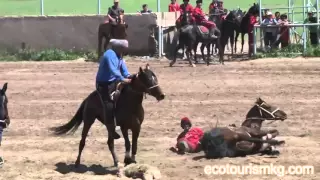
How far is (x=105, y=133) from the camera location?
1387 cm

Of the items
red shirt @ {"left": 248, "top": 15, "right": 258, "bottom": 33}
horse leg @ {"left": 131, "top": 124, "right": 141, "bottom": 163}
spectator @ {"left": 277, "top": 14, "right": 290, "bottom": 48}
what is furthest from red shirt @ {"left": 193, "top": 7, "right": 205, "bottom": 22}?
horse leg @ {"left": 131, "top": 124, "right": 141, "bottom": 163}

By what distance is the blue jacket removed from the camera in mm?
10570

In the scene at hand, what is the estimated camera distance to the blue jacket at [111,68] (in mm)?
10570

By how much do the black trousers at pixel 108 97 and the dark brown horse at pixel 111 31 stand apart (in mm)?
14362

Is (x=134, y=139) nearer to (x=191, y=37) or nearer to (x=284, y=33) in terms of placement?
(x=191, y=37)

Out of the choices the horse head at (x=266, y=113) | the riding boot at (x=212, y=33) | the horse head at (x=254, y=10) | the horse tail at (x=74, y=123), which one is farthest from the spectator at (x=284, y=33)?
the horse tail at (x=74, y=123)

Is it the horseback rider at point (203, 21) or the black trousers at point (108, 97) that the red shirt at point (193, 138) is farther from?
the horseback rider at point (203, 21)

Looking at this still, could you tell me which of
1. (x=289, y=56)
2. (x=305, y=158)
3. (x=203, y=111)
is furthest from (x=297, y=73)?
(x=305, y=158)

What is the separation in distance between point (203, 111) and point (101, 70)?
543 cm

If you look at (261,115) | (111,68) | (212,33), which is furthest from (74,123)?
(212,33)

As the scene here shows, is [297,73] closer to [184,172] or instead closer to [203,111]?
[203,111]

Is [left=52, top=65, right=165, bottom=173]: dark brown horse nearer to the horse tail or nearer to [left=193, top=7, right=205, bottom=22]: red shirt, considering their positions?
the horse tail

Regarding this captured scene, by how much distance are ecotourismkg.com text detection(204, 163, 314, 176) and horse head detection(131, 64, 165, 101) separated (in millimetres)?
1332

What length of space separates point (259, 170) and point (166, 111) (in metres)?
5.68
